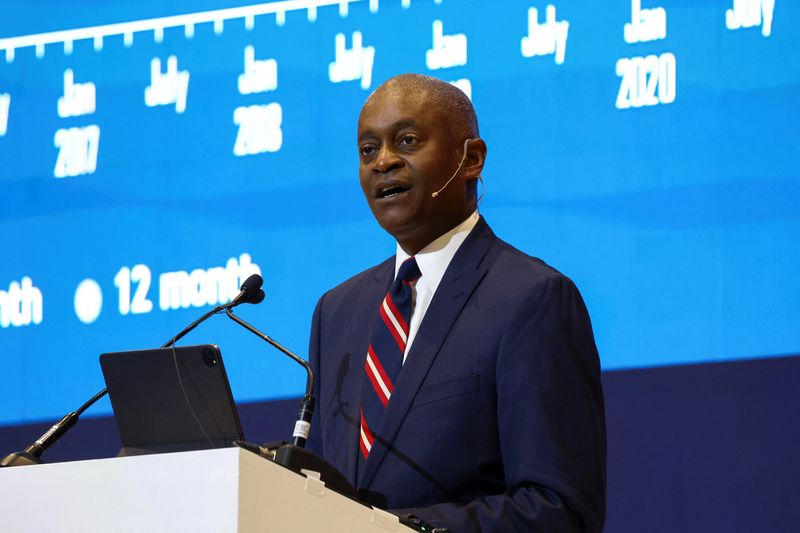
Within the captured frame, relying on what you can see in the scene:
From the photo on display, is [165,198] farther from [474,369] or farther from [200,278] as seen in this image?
[474,369]

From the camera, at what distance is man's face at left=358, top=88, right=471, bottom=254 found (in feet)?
8.79

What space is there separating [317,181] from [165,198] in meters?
0.59

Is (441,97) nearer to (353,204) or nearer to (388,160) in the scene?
(388,160)

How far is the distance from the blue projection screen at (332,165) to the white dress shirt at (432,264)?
1065 millimetres

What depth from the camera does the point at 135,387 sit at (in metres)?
2.28

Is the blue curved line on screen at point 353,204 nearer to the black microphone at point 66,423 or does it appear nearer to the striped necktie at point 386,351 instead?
the striped necktie at point 386,351

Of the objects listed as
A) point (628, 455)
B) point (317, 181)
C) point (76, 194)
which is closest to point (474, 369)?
point (628, 455)

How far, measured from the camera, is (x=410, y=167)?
2.68 m

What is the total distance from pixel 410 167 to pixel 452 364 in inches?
18.4

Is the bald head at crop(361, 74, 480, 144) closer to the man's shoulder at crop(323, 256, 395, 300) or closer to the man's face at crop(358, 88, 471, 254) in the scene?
the man's face at crop(358, 88, 471, 254)

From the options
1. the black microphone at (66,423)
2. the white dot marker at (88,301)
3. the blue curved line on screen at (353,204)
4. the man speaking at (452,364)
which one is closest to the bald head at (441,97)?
the man speaking at (452,364)

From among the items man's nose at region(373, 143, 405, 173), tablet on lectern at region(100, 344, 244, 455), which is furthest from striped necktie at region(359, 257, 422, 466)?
tablet on lectern at region(100, 344, 244, 455)

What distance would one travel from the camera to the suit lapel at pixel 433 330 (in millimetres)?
2471

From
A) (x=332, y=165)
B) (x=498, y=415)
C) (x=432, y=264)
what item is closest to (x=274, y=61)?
(x=332, y=165)
